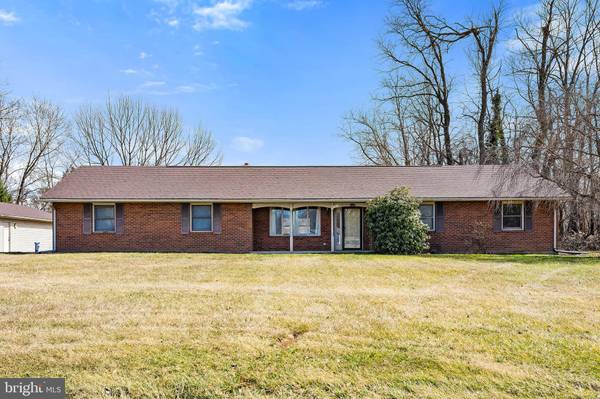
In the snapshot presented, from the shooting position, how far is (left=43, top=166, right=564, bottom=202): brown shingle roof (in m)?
17.5

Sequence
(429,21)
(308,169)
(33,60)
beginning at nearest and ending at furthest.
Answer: (33,60), (308,169), (429,21)

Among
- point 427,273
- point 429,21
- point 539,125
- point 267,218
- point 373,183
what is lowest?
point 427,273

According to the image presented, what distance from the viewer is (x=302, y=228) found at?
18.5 metres

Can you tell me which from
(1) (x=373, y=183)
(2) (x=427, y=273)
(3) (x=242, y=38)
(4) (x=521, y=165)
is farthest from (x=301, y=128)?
(2) (x=427, y=273)

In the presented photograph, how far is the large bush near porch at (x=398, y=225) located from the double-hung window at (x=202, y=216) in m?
6.91

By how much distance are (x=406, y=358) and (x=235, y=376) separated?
1751 millimetres

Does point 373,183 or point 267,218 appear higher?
point 373,183

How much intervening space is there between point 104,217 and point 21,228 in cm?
1151

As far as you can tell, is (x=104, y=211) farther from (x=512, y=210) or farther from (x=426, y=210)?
(x=512, y=210)

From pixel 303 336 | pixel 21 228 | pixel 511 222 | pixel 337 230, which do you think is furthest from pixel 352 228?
pixel 21 228

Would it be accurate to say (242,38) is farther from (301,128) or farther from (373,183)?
(301,128)

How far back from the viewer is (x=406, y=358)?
4238 millimetres

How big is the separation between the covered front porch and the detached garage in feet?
50.1

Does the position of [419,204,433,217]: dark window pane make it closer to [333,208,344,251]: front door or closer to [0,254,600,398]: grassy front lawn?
[333,208,344,251]: front door
